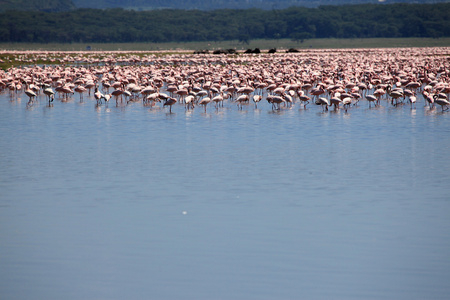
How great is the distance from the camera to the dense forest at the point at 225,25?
5290 inches

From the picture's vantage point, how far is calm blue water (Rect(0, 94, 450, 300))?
6.68m

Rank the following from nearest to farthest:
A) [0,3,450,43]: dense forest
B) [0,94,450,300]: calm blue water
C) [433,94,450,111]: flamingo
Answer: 1. [0,94,450,300]: calm blue water
2. [433,94,450,111]: flamingo
3. [0,3,450,43]: dense forest

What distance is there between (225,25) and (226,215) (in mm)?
149870

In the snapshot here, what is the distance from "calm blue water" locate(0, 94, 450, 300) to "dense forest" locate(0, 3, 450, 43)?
12082 centimetres

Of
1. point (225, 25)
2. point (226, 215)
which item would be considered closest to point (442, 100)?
point (226, 215)

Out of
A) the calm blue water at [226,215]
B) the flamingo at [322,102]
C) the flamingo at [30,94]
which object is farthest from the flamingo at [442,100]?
the flamingo at [30,94]

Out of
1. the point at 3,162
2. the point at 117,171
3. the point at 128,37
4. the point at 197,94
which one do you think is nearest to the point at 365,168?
the point at 117,171

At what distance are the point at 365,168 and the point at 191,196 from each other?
3.70m

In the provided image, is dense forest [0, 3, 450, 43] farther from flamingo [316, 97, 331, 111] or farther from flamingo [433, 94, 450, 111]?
flamingo [433, 94, 450, 111]

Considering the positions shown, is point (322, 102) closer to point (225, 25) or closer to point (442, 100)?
point (442, 100)

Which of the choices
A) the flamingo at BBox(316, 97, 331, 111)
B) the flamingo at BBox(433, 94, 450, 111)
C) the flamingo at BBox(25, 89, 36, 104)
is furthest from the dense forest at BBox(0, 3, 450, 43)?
the flamingo at BBox(433, 94, 450, 111)

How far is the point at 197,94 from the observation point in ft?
Answer: 76.8

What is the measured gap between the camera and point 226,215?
8.95m

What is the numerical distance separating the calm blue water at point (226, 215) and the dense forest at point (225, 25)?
4757 inches
